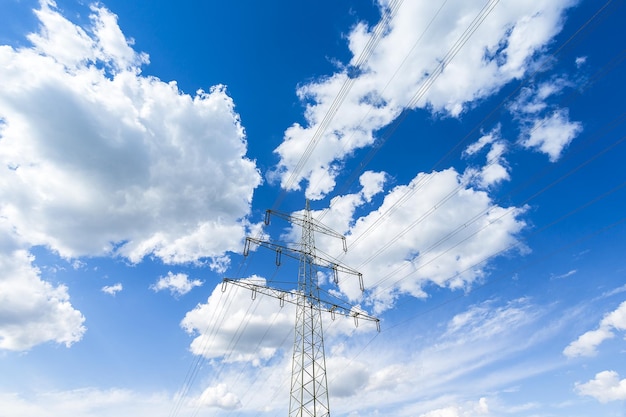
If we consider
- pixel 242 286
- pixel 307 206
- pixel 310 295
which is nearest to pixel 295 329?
pixel 310 295

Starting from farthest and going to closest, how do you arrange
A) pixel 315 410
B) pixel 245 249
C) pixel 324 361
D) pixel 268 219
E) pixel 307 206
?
pixel 307 206 → pixel 268 219 → pixel 245 249 → pixel 324 361 → pixel 315 410

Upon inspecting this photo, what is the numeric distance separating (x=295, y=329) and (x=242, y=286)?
6208 millimetres

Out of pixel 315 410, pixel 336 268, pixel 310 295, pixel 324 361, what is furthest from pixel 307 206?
pixel 315 410

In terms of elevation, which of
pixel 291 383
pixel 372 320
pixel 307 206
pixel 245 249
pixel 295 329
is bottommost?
pixel 291 383

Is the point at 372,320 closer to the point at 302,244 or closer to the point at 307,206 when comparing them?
the point at 302,244

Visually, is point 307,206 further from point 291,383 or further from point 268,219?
point 291,383

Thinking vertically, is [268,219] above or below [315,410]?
above

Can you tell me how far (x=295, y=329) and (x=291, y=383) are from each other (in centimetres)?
436

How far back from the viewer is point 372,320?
3647 centimetres

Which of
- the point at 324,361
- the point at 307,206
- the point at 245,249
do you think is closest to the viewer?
the point at 324,361

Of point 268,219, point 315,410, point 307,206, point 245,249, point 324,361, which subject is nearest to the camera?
point 315,410

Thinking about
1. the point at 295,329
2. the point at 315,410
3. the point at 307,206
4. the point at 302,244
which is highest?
the point at 307,206

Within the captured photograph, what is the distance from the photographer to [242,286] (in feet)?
106

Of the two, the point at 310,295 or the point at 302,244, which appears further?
the point at 302,244
